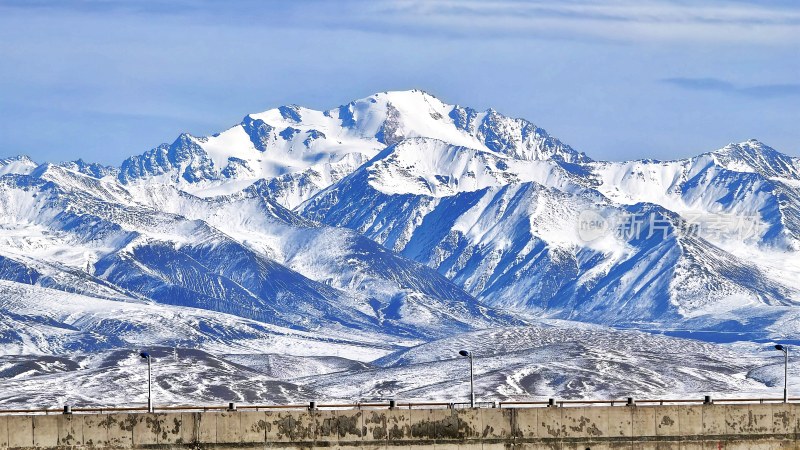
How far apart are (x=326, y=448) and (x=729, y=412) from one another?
83.9 ft

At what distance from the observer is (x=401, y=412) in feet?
370

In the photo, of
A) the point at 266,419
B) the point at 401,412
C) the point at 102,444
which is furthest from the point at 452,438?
the point at 102,444

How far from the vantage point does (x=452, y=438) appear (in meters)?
114

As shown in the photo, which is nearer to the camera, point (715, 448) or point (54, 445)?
point (54, 445)

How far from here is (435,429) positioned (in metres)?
114

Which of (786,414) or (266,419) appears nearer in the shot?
(266,419)

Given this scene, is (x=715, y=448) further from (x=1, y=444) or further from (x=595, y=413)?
(x=1, y=444)

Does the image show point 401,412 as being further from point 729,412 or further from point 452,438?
point 729,412

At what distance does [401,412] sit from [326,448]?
501 centimetres

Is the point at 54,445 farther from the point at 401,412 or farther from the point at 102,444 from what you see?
the point at 401,412

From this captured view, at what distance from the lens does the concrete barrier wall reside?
109312 millimetres

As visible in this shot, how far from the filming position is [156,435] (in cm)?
11044

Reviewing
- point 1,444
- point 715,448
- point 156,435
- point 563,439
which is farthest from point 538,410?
point 1,444

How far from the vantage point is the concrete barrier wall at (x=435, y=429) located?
359 ft
